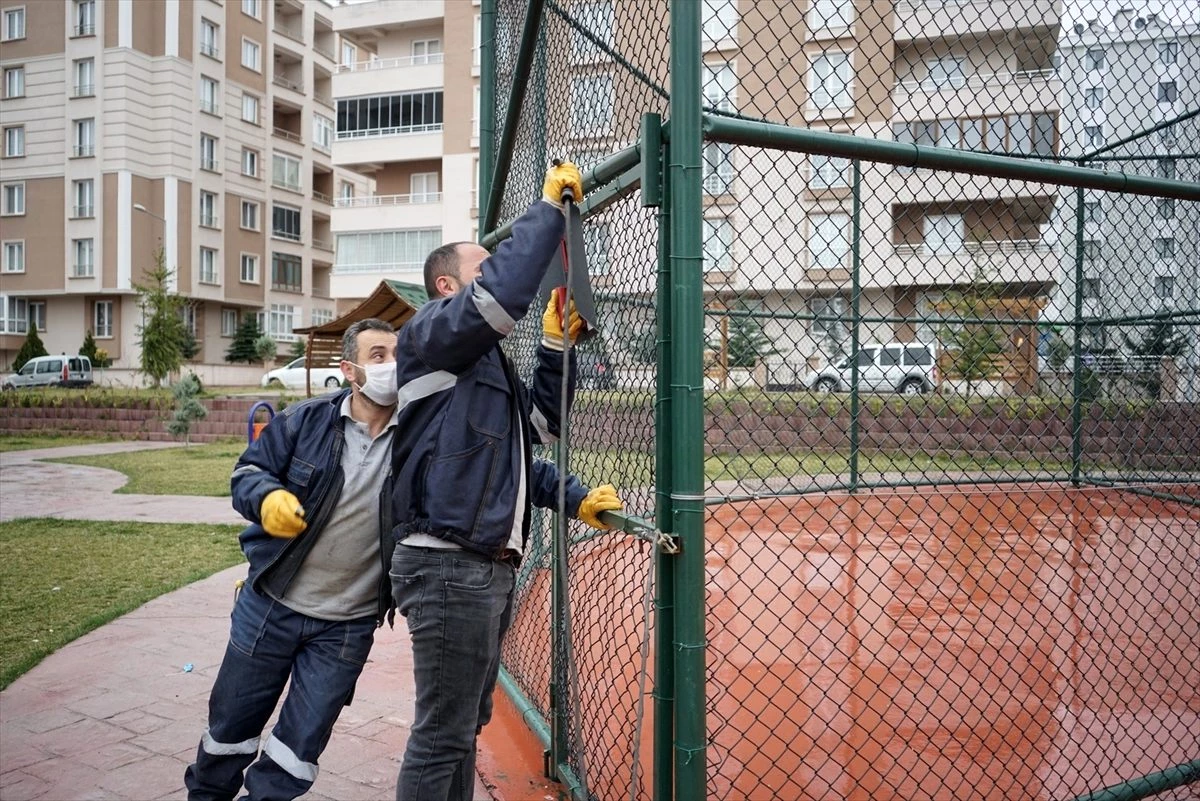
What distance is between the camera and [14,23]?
39.9 m

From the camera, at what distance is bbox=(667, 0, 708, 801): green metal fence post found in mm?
2037

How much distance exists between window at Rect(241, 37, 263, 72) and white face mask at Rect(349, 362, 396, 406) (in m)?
44.9

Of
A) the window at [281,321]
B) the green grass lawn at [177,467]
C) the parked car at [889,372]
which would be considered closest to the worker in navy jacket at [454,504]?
the parked car at [889,372]

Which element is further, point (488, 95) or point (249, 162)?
point (249, 162)

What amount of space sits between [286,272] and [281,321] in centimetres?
250

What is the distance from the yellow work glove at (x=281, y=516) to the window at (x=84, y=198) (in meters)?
41.9

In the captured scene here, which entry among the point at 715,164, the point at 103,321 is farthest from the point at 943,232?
the point at 103,321

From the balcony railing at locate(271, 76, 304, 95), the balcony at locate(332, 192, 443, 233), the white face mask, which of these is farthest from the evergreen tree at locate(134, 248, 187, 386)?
the white face mask

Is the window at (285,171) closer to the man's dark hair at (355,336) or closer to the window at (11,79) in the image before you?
the window at (11,79)

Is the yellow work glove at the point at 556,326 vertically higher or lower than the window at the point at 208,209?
lower

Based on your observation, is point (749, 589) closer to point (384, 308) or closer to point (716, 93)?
point (716, 93)

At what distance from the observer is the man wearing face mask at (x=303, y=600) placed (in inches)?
98.3

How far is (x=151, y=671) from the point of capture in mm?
4379

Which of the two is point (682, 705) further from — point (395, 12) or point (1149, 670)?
point (395, 12)
